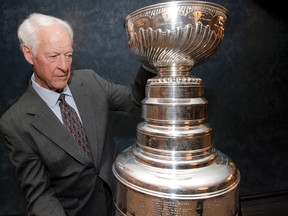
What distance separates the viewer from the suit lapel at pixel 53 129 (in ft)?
3.42

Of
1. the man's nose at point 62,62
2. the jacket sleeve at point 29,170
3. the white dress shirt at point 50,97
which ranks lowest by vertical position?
the jacket sleeve at point 29,170

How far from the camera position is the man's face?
0.96 meters

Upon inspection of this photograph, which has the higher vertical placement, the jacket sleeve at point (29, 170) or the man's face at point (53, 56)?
the man's face at point (53, 56)

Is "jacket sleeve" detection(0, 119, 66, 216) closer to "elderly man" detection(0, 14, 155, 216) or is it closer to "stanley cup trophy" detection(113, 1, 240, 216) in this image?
"elderly man" detection(0, 14, 155, 216)

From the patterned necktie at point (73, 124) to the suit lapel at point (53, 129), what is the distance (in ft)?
0.16

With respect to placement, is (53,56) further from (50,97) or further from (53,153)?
(53,153)

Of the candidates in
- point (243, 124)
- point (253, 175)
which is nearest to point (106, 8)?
point (243, 124)

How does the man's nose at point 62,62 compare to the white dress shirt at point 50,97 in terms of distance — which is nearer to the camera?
the man's nose at point 62,62

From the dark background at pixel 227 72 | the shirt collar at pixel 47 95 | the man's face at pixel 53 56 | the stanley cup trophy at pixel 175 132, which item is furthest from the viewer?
the dark background at pixel 227 72

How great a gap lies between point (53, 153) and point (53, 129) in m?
0.10

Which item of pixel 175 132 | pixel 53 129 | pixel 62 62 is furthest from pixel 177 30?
pixel 53 129

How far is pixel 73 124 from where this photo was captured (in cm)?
113

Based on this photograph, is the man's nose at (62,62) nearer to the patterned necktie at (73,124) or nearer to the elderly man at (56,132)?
the elderly man at (56,132)

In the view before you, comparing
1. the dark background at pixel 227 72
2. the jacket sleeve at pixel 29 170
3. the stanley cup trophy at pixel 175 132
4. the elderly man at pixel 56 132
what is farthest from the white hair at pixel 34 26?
the dark background at pixel 227 72
